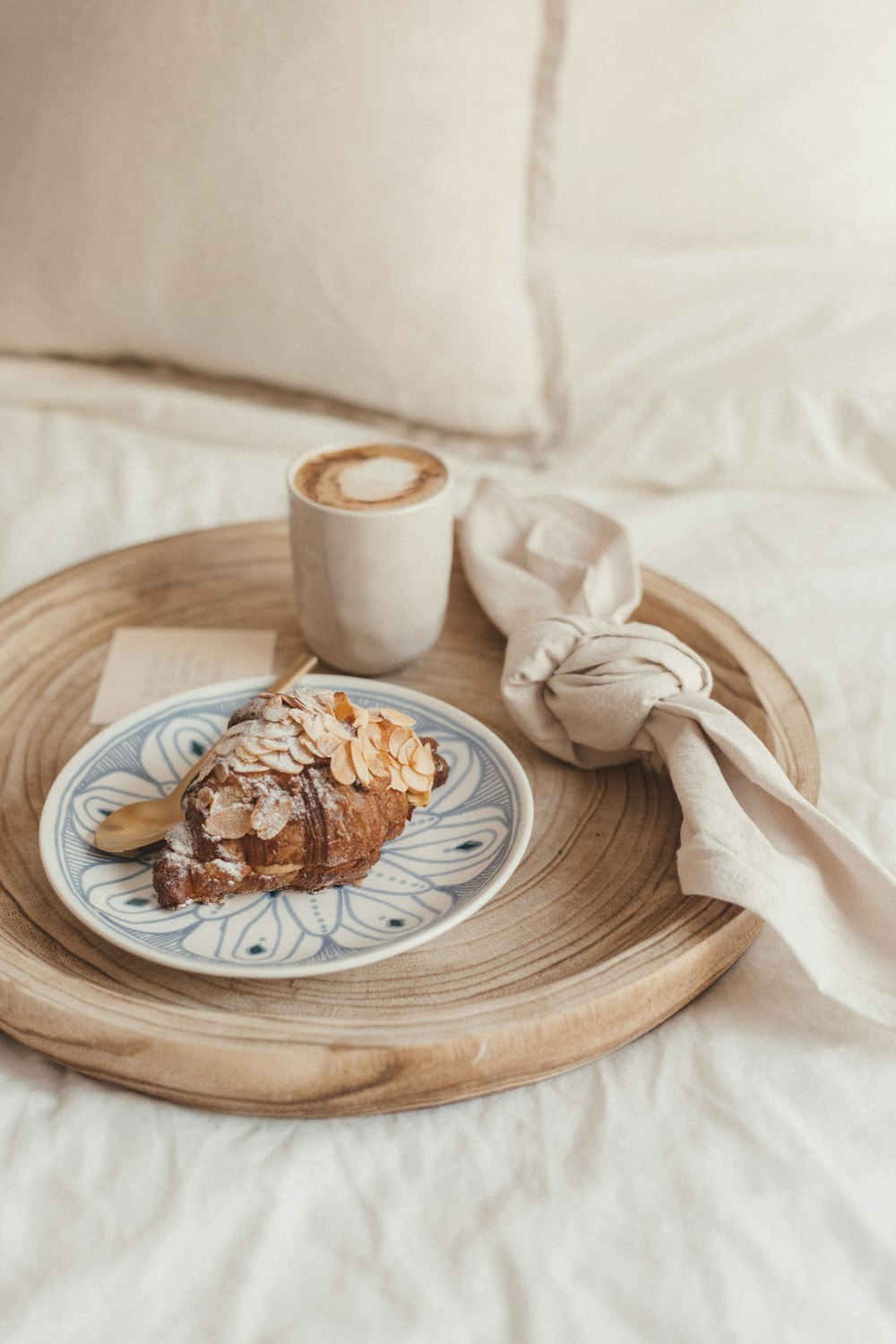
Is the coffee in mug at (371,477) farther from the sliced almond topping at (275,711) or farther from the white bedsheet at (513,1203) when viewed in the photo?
the white bedsheet at (513,1203)

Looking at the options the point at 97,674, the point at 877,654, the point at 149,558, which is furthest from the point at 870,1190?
the point at 149,558

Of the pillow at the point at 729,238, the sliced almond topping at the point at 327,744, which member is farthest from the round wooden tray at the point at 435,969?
the pillow at the point at 729,238

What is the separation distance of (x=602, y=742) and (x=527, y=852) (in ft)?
0.30

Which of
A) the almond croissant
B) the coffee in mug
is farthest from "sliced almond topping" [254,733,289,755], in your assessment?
the coffee in mug

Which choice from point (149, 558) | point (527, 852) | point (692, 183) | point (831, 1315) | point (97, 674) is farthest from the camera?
point (692, 183)

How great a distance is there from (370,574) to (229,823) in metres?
0.27

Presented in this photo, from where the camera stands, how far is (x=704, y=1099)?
24.6 inches

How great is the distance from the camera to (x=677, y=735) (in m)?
0.76

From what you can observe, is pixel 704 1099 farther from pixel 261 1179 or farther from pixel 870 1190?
pixel 261 1179

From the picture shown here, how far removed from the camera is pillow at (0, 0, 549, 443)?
1190mm

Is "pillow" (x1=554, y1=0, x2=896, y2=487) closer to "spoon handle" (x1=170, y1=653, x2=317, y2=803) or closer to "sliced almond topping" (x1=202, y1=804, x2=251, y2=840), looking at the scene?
"spoon handle" (x1=170, y1=653, x2=317, y2=803)

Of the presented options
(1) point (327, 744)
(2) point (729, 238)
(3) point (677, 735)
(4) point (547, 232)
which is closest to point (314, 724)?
(1) point (327, 744)

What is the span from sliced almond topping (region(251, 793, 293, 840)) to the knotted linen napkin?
214mm

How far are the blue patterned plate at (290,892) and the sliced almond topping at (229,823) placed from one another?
0.05 meters
